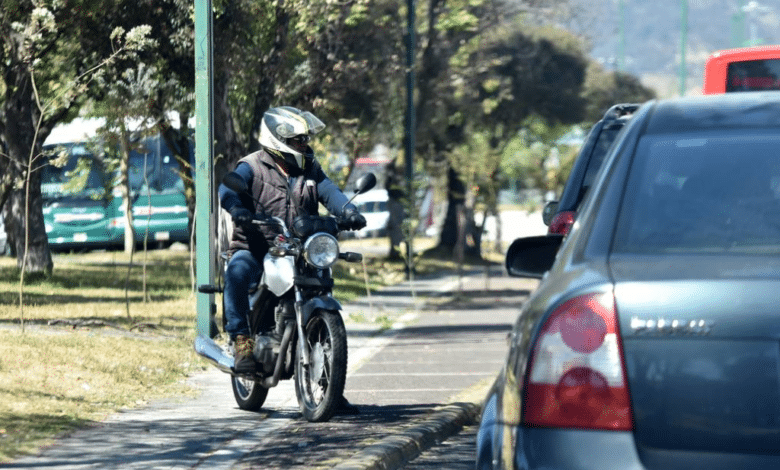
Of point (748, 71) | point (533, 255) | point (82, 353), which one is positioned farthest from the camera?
point (748, 71)

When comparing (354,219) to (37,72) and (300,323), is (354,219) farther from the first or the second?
(37,72)

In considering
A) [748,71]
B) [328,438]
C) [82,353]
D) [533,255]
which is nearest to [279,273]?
[328,438]

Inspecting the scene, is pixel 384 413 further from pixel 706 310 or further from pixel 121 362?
pixel 706 310

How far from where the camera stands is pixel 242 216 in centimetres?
830

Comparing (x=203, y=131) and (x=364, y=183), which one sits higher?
(x=203, y=131)

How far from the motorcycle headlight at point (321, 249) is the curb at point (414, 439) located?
3.28ft

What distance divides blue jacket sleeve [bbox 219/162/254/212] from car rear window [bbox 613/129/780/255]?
469 cm

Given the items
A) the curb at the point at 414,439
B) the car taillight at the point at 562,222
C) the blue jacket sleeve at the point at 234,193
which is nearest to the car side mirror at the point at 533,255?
the curb at the point at 414,439

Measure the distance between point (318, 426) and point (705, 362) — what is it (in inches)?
201

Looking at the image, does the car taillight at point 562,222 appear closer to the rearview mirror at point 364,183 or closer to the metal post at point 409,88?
the rearview mirror at point 364,183

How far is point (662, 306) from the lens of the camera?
133 inches

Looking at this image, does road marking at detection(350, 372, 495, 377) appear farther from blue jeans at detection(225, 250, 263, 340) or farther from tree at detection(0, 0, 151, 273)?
blue jeans at detection(225, 250, 263, 340)

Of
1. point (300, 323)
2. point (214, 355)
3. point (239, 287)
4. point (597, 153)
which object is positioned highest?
point (597, 153)

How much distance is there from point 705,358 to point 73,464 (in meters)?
4.29
